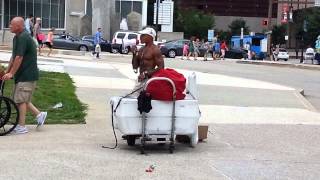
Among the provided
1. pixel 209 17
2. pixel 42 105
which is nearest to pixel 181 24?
pixel 209 17

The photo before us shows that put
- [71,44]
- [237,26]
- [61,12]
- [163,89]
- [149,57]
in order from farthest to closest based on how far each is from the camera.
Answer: [237,26] → [61,12] → [71,44] → [149,57] → [163,89]

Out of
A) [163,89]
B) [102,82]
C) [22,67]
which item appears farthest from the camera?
[102,82]

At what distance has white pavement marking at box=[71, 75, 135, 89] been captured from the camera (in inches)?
690

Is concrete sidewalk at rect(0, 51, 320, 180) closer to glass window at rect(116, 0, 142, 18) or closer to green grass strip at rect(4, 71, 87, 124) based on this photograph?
green grass strip at rect(4, 71, 87, 124)

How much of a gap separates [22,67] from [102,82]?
29.5 ft

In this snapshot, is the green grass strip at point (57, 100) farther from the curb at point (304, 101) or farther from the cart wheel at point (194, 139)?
the curb at point (304, 101)

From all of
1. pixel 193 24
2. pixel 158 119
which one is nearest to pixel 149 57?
pixel 158 119

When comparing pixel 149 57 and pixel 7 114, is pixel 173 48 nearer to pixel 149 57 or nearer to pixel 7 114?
pixel 7 114

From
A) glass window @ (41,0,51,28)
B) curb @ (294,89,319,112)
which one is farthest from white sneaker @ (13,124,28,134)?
glass window @ (41,0,51,28)

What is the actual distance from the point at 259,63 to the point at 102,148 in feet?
109

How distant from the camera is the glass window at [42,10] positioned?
6122cm

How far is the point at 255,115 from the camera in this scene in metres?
13.2

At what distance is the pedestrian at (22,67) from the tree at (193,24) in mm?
85331

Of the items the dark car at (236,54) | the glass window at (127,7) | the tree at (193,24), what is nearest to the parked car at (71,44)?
the dark car at (236,54)
